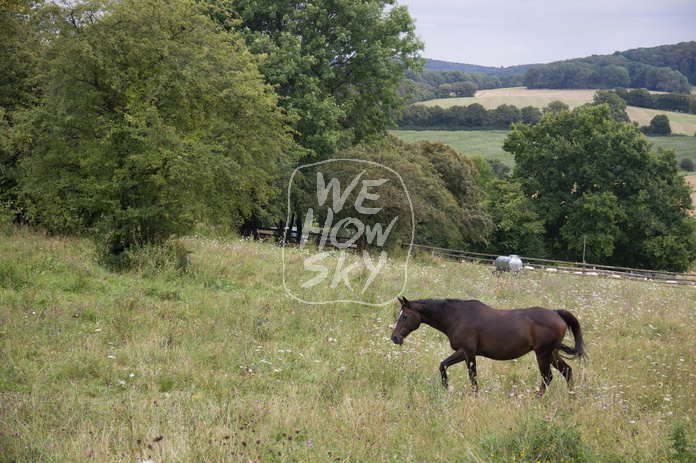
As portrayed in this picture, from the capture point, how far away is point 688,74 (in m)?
138

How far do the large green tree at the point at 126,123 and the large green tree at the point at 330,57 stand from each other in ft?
27.6

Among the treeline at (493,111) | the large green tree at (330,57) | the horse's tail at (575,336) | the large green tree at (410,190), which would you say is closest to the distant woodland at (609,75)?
the treeline at (493,111)

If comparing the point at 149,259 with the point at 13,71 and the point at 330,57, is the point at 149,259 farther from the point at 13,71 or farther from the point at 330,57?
the point at 330,57

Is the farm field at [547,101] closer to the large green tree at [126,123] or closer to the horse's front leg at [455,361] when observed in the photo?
the large green tree at [126,123]

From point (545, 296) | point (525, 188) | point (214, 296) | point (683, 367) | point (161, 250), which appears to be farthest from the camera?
point (525, 188)

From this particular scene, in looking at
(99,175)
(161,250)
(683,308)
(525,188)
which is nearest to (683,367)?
(683,308)

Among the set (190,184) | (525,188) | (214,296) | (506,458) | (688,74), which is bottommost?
(525,188)

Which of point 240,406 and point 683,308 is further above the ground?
point 240,406

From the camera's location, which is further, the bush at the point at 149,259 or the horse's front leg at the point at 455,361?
the bush at the point at 149,259

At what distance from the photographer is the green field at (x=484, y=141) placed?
8650 centimetres

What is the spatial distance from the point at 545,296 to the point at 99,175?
12.2 metres

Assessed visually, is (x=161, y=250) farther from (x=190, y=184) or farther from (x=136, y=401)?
(x=136, y=401)

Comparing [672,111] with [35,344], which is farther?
[672,111]

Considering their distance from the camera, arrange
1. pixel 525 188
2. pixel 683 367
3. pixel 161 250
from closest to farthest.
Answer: pixel 683 367 < pixel 161 250 < pixel 525 188
